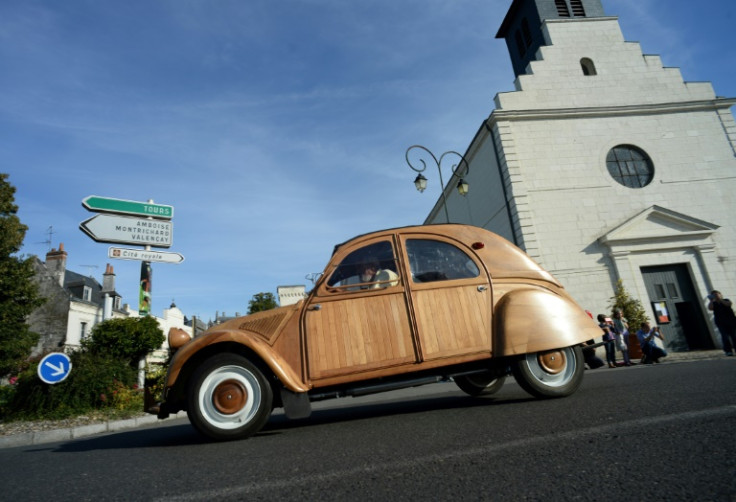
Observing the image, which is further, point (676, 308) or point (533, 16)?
point (533, 16)

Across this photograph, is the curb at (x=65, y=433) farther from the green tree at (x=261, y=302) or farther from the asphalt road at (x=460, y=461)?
the green tree at (x=261, y=302)

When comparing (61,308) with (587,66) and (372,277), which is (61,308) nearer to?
(372,277)

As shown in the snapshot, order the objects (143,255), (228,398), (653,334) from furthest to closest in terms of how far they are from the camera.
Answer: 1. (653,334)
2. (143,255)
3. (228,398)

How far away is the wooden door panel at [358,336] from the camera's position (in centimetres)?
357

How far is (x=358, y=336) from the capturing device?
12.0 feet

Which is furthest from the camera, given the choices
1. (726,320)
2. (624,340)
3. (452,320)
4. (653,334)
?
(624,340)

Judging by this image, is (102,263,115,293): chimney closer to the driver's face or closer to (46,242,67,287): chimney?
(46,242,67,287): chimney

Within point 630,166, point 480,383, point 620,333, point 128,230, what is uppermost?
point 630,166

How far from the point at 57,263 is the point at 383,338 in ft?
120

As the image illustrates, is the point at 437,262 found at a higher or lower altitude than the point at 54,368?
higher

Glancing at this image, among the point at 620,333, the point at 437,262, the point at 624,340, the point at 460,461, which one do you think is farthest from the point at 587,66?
the point at 460,461

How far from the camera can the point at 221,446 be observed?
Answer: 10.3ft

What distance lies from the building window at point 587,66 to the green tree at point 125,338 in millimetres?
21373

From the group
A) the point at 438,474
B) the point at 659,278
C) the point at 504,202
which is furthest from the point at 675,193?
the point at 438,474
